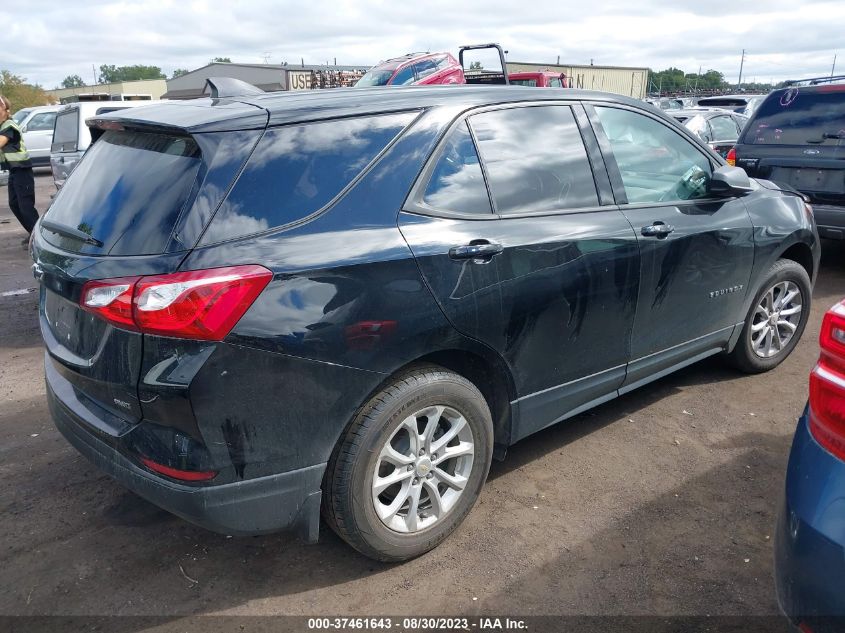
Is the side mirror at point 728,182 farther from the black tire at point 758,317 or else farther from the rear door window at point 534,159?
the rear door window at point 534,159

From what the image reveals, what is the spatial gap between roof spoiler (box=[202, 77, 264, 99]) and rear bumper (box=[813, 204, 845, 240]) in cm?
547

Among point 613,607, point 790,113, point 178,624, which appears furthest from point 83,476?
point 790,113

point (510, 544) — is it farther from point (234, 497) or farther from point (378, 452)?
point (234, 497)

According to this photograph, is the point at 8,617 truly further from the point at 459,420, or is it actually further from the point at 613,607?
the point at 613,607

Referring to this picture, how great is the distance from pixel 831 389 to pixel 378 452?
1.48 m

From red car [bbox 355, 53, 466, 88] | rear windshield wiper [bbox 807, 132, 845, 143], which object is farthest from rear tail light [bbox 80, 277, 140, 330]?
red car [bbox 355, 53, 466, 88]

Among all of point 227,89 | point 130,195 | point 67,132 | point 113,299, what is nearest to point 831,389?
point 113,299

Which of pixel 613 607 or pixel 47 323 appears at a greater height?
pixel 47 323

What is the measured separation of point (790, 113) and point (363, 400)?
615cm

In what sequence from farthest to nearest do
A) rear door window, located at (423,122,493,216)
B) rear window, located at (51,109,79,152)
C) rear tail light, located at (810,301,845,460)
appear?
rear window, located at (51,109,79,152) < rear door window, located at (423,122,493,216) < rear tail light, located at (810,301,845,460)

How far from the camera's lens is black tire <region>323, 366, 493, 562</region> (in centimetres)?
251

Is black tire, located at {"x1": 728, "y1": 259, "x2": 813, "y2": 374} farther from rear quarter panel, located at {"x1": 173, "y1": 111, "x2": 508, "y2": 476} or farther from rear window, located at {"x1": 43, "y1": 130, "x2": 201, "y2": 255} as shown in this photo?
rear window, located at {"x1": 43, "y1": 130, "x2": 201, "y2": 255}

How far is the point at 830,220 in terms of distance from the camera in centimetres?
643

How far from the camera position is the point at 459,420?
111 inches
